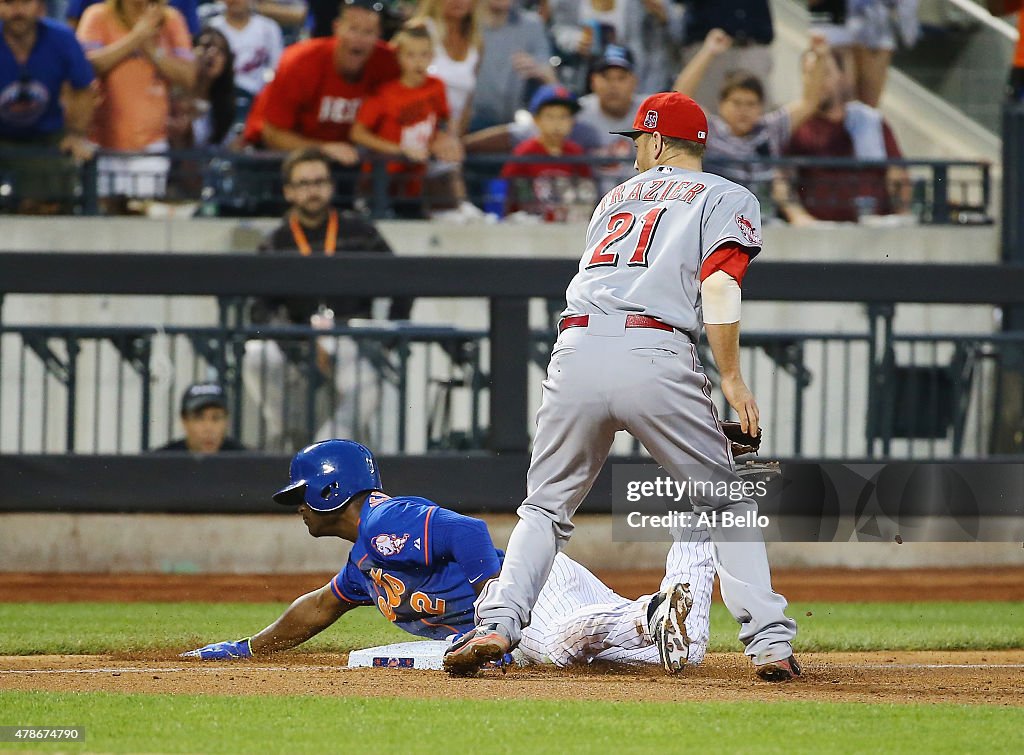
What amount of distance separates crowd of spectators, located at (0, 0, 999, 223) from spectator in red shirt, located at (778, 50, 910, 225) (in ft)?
0.05

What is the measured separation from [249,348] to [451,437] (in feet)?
4.35

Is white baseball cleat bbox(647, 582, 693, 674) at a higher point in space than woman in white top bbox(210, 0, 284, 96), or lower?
lower

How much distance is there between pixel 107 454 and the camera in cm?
946

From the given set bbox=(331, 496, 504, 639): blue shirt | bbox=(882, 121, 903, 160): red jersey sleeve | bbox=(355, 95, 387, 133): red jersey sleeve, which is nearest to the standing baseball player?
bbox=(331, 496, 504, 639): blue shirt

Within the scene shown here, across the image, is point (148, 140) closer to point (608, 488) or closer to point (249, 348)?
point (249, 348)

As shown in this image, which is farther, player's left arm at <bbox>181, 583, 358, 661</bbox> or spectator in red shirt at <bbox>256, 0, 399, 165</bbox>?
spectator in red shirt at <bbox>256, 0, 399, 165</bbox>

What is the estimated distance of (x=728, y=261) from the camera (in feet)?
17.4

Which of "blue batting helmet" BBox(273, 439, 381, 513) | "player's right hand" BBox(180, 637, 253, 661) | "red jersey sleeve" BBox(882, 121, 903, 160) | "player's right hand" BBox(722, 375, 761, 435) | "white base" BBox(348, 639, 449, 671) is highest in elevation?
"red jersey sleeve" BBox(882, 121, 903, 160)

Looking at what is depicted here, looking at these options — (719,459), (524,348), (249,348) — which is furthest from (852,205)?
(719,459)

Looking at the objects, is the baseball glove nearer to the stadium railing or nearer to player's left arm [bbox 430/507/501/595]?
player's left arm [bbox 430/507/501/595]

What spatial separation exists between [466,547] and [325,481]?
0.58 metres

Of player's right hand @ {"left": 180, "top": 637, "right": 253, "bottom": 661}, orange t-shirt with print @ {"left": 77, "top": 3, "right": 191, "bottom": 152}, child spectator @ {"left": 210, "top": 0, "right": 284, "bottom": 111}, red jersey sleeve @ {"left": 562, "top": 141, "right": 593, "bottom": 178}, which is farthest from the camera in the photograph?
child spectator @ {"left": 210, "top": 0, "right": 284, "bottom": 111}

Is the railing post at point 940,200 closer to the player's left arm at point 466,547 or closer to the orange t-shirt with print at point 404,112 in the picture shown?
the orange t-shirt with print at point 404,112

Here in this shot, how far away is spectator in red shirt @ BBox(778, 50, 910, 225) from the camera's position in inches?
484
